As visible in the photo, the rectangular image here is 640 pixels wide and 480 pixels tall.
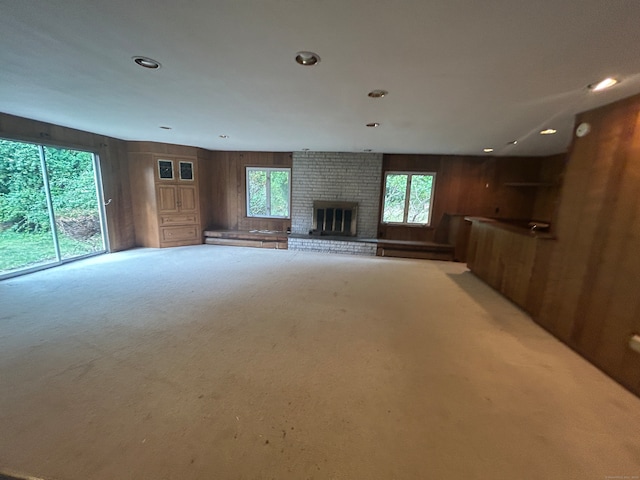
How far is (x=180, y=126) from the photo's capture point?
12.4 ft

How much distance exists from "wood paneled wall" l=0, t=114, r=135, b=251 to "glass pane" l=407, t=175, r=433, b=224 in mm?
6454

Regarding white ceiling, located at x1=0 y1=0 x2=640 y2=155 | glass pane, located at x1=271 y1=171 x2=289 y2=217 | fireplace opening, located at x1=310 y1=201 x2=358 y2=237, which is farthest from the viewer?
glass pane, located at x1=271 y1=171 x2=289 y2=217

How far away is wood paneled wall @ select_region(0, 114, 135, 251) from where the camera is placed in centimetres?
366

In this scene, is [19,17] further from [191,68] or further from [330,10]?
[330,10]

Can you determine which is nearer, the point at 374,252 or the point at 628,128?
the point at 628,128

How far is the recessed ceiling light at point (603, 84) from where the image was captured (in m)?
1.79

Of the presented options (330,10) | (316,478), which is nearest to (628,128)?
(330,10)

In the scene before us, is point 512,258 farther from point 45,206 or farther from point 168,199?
point 45,206

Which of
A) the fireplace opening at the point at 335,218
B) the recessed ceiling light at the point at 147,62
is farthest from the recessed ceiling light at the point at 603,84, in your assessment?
the fireplace opening at the point at 335,218

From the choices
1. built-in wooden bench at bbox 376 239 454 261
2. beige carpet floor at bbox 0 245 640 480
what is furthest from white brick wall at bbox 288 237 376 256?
beige carpet floor at bbox 0 245 640 480

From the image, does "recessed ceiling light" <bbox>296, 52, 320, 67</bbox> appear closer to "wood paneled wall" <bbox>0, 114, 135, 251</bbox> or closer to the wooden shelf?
"wood paneled wall" <bbox>0, 114, 135, 251</bbox>

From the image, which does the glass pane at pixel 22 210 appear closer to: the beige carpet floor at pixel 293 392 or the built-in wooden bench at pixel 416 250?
the beige carpet floor at pixel 293 392

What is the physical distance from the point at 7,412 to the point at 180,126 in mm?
3673

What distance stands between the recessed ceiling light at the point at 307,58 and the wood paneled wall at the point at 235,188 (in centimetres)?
456
